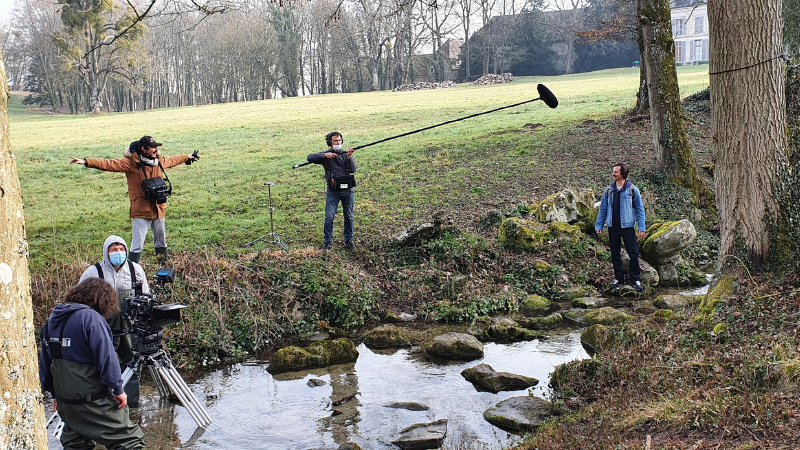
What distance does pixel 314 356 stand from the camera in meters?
9.39

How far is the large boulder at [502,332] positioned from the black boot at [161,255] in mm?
5529

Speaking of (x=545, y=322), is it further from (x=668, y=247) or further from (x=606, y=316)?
(x=668, y=247)

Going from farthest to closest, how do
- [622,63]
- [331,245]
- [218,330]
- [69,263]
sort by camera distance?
1. [622,63]
2. [331,245]
3. [69,263]
4. [218,330]

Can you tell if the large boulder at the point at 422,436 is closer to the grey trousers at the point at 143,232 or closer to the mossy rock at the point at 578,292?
the mossy rock at the point at 578,292

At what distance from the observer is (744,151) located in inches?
322

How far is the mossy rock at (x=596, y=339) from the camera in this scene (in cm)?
850

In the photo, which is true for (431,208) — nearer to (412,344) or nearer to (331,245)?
(331,245)

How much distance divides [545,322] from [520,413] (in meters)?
3.76

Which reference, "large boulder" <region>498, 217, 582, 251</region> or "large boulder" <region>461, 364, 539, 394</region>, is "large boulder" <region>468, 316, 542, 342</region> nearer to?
"large boulder" <region>461, 364, 539, 394</region>

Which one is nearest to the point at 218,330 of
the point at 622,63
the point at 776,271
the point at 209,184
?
the point at 776,271

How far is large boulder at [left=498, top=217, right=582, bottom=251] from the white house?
67.7 metres

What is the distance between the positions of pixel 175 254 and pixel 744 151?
374 inches

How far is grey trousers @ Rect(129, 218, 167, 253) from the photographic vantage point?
10.6 metres

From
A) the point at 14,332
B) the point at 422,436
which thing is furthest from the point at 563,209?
the point at 14,332
